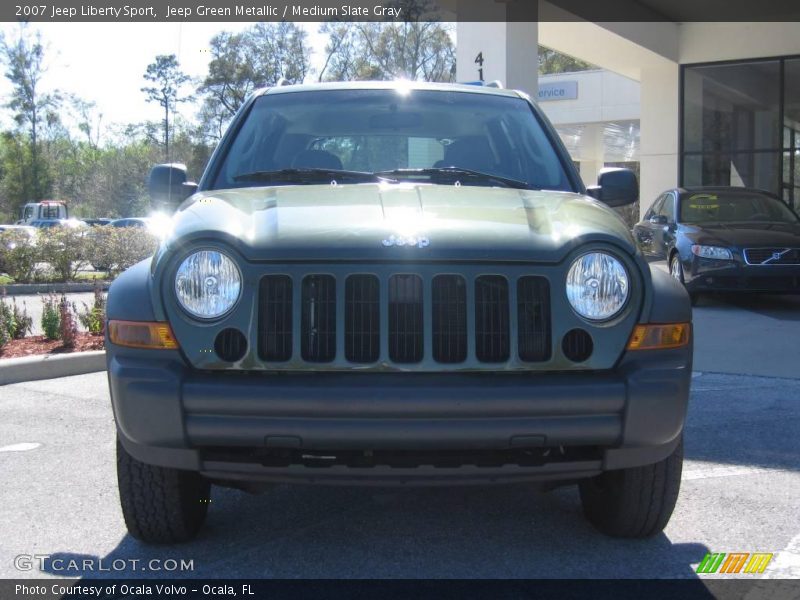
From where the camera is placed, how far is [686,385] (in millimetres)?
3271

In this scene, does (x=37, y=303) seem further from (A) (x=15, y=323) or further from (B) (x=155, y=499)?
(B) (x=155, y=499)

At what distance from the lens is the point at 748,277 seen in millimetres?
11234

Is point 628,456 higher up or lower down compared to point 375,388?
lower down

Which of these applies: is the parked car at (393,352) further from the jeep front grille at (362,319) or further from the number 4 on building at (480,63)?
the number 4 on building at (480,63)

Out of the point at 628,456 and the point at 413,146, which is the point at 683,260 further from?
the point at 628,456

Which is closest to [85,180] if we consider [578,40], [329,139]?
[578,40]

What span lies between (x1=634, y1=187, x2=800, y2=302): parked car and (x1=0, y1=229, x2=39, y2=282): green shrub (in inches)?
452

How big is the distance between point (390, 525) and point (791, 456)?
8.09 ft

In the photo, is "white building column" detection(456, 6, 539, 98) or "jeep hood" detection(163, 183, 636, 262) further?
"white building column" detection(456, 6, 539, 98)

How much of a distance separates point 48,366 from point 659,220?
→ 883 centimetres

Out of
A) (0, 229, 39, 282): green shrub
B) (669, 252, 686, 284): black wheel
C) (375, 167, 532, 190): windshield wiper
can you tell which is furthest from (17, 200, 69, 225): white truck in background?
(375, 167, 532, 190): windshield wiper

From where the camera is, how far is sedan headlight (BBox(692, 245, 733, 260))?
11.3m

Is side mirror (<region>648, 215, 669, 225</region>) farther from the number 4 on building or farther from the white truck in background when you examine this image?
the white truck in background

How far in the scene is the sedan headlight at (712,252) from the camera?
11.3m
